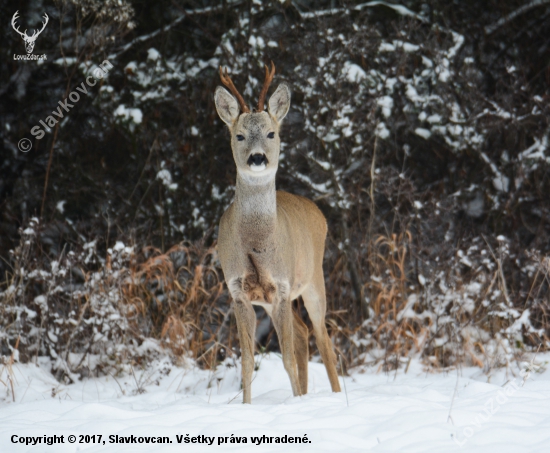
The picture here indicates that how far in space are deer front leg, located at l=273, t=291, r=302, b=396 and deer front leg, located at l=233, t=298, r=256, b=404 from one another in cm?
16

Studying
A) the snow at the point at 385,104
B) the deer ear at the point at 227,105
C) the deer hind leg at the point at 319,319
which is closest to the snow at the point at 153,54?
the snow at the point at 385,104

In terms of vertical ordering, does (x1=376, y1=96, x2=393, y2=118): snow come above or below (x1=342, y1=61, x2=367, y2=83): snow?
below

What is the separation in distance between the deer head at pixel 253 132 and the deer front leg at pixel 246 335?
→ 29.3 inches

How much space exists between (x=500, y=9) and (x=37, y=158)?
5.16 meters

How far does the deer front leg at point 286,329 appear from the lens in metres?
4.60

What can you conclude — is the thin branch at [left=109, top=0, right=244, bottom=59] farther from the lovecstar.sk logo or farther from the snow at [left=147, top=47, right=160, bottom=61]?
the lovecstar.sk logo

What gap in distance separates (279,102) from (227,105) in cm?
33

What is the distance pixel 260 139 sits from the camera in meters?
4.53

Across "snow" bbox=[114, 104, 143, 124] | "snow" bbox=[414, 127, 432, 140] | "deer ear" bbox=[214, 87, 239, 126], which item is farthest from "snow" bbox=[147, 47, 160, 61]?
"deer ear" bbox=[214, 87, 239, 126]

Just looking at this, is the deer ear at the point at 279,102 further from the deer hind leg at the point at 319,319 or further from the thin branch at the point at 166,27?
the thin branch at the point at 166,27

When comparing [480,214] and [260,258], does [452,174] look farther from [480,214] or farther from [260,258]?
[260,258]

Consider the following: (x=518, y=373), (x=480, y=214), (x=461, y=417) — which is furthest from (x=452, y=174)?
(x=461, y=417)

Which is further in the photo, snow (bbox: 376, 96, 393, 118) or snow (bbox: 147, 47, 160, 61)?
snow (bbox: 147, 47, 160, 61)

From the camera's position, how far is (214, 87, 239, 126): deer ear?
15.6ft
